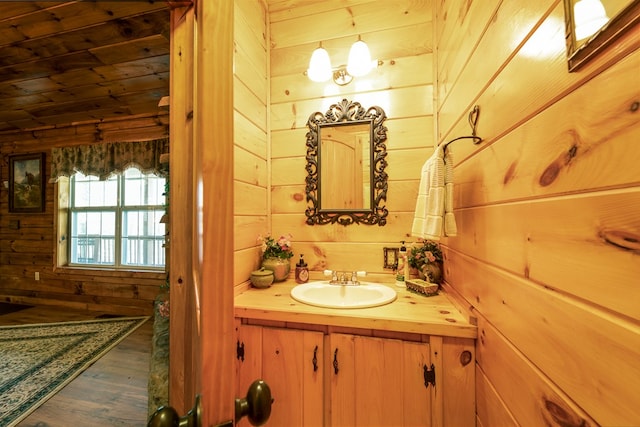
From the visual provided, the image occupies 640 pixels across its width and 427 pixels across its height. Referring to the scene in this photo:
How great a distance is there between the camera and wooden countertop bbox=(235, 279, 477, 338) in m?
0.91

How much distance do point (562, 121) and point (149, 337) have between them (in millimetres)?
3352

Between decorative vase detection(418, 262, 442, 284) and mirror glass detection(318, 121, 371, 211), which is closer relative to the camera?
decorative vase detection(418, 262, 442, 284)

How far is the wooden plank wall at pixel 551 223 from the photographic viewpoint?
0.36m

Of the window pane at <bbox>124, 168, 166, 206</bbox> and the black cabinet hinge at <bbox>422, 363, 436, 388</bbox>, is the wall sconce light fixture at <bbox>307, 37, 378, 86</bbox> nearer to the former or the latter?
the black cabinet hinge at <bbox>422, 363, 436, 388</bbox>

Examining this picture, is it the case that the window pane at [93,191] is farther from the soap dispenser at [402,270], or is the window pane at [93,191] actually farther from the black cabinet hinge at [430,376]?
the black cabinet hinge at [430,376]

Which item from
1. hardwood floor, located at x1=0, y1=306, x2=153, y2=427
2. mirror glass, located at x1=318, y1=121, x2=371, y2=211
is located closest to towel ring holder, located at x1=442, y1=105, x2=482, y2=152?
mirror glass, located at x1=318, y1=121, x2=371, y2=211

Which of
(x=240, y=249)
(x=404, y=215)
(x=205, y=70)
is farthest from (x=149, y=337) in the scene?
(x=205, y=70)

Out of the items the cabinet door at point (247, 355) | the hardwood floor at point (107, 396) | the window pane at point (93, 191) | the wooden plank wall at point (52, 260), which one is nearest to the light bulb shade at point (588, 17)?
the cabinet door at point (247, 355)

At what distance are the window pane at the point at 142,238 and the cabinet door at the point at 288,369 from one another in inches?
104

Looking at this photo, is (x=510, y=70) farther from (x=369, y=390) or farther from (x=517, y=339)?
(x=369, y=390)

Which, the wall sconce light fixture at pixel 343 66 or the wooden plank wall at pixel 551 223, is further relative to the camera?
the wall sconce light fixture at pixel 343 66

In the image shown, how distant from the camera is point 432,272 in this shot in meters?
1.33

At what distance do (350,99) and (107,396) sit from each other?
2636mm

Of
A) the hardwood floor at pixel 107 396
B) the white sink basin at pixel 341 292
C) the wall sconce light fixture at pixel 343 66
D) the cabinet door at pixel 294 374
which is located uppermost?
the wall sconce light fixture at pixel 343 66
